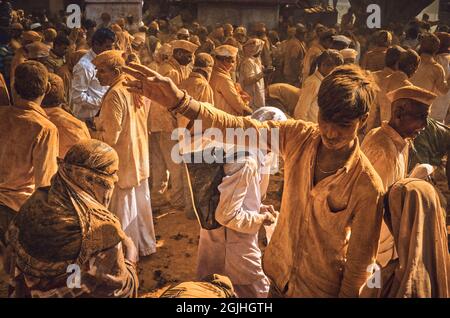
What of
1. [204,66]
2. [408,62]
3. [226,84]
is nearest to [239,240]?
[204,66]

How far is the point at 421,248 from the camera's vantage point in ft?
7.80

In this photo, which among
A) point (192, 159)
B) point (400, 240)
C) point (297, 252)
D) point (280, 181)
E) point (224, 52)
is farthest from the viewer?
point (280, 181)

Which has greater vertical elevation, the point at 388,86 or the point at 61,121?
the point at 388,86

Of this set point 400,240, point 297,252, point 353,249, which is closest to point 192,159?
point 297,252

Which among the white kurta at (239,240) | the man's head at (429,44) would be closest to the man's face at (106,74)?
the white kurta at (239,240)

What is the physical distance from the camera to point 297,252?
9.59 feet

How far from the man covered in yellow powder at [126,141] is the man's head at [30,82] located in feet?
3.09

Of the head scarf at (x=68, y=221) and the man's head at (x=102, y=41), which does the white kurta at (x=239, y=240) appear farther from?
the man's head at (x=102, y=41)

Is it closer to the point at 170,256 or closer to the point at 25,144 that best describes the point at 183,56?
the point at 170,256

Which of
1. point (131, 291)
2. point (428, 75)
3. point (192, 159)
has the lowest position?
point (131, 291)

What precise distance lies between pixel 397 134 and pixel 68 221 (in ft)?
7.54

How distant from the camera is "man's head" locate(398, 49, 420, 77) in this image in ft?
21.6
